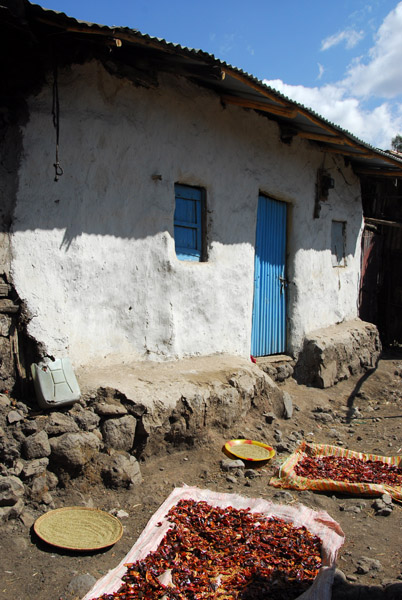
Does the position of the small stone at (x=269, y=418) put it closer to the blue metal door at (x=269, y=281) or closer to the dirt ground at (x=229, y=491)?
the dirt ground at (x=229, y=491)

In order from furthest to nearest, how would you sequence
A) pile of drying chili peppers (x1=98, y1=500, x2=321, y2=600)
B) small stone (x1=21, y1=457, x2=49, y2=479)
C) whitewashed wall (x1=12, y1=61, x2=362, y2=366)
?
whitewashed wall (x1=12, y1=61, x2=362, y2=366), small stone (x1=21, y1=457, x2=49, y2=479), pile of drying chili peppers (x1=98, y1=500, x2=321, y2=600)

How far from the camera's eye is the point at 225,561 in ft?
10.0

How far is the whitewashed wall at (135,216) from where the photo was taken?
14.2ft

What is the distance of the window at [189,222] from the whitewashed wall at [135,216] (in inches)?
4.5

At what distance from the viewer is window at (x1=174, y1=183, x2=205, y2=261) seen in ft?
18.3

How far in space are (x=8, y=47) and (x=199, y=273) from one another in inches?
112

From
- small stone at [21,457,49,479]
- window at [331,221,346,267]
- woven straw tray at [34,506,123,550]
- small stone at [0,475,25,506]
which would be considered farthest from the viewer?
window at [331,221,346,267]

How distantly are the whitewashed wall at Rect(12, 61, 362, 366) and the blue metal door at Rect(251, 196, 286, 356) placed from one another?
30cm

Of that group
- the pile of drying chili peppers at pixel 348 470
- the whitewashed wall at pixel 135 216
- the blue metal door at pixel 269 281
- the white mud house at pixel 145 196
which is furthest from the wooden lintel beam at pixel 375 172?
the pile of drying chili peppers at pixel 348 470

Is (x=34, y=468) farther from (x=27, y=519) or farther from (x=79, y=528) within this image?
(x=79, y=528)

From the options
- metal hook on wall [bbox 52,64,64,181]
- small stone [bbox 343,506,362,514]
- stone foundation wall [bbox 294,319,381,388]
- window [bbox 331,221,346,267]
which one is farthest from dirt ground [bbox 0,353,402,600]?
window [bbox 331,221,346,267]

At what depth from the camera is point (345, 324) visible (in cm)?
879

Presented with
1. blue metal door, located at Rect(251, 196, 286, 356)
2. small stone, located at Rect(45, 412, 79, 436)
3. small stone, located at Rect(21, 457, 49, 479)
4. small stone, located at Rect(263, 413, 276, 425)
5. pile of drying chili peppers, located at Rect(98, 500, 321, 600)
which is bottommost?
pile of drying chili peppers, located at Rect(98, 500, 321, 600)

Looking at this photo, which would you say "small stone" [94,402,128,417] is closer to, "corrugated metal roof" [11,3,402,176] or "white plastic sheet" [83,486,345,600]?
"white plastic sheet" [83,486,345,600]
